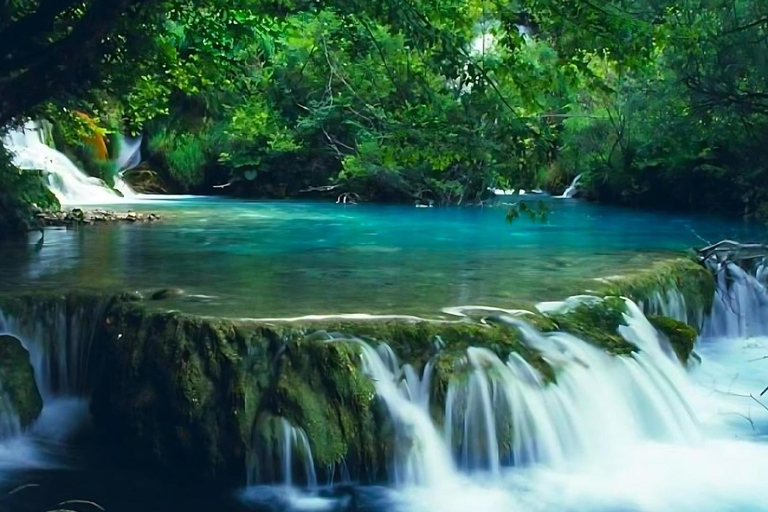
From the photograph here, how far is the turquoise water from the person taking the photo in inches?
297

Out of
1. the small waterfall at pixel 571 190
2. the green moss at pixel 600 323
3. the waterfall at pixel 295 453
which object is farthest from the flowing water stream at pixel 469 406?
the small waterfall at pixel 571 190

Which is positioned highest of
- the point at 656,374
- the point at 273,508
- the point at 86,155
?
the point at 86,155

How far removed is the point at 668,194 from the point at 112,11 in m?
19.9

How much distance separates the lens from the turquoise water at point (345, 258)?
297 inches

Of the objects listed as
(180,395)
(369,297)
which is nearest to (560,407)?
(369,297)

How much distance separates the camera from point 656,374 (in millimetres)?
7203

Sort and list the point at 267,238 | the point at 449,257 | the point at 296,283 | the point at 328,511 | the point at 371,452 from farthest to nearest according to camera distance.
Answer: the point at 267,238
the point at 449,257
the point at 296,283
the point at 371,452
the point at 328,511

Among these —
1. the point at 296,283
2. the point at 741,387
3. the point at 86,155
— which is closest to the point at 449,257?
the point at 296,283

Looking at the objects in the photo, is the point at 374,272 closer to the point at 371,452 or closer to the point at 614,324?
the point at 614,324

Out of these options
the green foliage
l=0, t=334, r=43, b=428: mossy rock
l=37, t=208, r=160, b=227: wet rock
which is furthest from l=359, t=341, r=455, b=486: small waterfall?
l=37, t=208, r=160, b=227: wet rock

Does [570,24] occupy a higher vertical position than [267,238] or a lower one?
higher

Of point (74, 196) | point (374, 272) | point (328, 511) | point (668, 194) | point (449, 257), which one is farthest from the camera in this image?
point (668, 194)

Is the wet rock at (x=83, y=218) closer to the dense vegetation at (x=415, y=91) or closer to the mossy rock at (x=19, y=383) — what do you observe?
the dense vegetation at (x=415, y=91)

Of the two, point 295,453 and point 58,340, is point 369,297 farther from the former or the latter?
point 58,340
